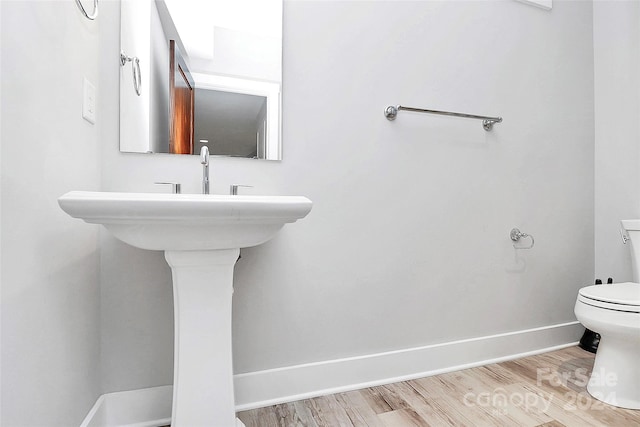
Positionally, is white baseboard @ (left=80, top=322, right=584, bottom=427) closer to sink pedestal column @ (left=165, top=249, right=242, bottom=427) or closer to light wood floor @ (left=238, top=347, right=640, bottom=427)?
light wood floor @ (left=238, top=347, right=640, bottom=427)

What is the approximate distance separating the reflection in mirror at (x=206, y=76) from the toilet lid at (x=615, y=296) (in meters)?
1.40

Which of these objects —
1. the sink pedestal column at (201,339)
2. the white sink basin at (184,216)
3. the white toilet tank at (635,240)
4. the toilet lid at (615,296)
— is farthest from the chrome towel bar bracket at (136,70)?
the white toilet tank at (635,240)

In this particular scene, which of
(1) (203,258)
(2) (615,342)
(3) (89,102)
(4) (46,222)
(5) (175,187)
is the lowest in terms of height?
(2) (615,342)

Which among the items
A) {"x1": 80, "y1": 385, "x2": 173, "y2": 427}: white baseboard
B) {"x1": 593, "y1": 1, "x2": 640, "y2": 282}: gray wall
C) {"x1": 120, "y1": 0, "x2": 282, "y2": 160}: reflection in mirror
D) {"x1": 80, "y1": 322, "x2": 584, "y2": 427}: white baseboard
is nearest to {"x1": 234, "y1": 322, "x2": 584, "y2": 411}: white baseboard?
{"x1": 80, "y1": 322, "x2": 584, "y2": 427}: white baseboard

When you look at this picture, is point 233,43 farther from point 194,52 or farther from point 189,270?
point 189,270

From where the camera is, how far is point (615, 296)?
1437 millimetres

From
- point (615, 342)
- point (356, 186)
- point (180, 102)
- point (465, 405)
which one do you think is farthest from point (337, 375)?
point (180, 102)

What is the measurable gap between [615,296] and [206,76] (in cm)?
185

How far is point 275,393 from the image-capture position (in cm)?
145

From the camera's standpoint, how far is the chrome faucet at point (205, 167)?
1.26 m

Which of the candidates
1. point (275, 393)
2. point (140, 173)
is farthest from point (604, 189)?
point (140, 173)

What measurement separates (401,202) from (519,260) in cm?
80

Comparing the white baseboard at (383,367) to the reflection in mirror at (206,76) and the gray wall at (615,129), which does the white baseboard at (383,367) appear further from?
the reflection in mirror at (206,76)

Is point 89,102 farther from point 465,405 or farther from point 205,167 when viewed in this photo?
point 465,405
